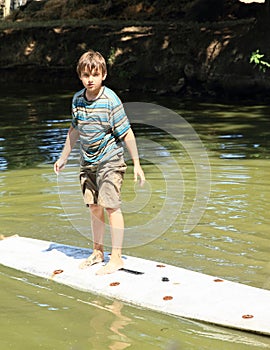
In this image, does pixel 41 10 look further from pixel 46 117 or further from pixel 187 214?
pixel 187 214

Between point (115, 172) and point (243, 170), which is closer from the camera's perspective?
point (115, 172)

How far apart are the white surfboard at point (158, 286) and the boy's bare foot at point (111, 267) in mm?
42

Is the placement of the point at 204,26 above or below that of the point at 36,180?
above

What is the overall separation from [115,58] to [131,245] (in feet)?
47.6

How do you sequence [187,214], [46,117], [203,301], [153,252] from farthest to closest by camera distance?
[46,117] < [187,214] < [153,252] < [203,301]

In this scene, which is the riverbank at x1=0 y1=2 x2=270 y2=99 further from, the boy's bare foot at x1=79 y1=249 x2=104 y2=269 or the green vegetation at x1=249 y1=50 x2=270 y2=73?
the boy's bare foot at x1=79 y1=249 x2=104 y2=269

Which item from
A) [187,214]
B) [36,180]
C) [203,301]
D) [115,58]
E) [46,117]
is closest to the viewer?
[203,301]

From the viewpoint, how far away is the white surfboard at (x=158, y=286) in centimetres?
542

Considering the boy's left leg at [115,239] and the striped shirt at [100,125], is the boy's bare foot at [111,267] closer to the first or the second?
the boy's left leg at [115,239]

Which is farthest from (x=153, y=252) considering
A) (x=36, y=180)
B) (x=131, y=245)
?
(x=36, y=180)

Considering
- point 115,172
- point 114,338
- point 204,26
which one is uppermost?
point 204,26

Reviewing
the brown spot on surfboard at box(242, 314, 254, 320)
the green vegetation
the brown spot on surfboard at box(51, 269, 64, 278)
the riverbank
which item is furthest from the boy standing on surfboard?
the riverbank

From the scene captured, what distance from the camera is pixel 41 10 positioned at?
95.1 ft

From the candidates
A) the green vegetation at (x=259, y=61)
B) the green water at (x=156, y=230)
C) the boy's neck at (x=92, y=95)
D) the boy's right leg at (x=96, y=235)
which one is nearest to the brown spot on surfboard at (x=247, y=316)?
the green water at (x=156, y=230)
